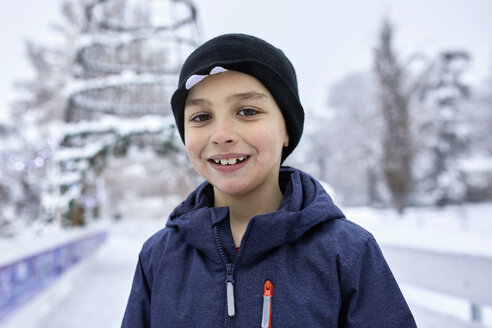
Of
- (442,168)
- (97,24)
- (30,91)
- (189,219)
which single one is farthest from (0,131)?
(442,168)

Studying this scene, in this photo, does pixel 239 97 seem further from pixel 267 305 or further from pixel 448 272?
pixel 448 272

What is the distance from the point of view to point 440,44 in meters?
18.7

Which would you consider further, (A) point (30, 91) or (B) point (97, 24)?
(A) point (30, 91)

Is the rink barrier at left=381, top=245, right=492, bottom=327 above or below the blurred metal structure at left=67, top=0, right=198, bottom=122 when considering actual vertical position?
below

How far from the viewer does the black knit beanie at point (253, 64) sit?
104cm

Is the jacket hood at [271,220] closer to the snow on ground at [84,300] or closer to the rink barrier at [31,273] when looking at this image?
the rink barrier at [31,273]

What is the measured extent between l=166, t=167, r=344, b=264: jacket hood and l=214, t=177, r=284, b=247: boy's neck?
48 mm

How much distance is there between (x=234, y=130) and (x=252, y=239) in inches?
11.8

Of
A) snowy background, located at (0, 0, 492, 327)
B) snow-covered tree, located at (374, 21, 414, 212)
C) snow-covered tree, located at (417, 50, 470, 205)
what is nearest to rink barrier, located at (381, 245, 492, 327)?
snowy background, located at (0, 0, 492, 327)

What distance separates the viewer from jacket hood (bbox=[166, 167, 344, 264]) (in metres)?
1.01

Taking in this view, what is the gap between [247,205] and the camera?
116cm

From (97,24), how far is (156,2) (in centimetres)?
122

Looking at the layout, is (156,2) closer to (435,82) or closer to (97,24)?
(97,24)

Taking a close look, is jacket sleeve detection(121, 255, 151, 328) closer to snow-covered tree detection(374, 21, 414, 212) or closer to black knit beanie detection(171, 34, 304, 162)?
black knit beanie detection(171, 34, 304, 162)
